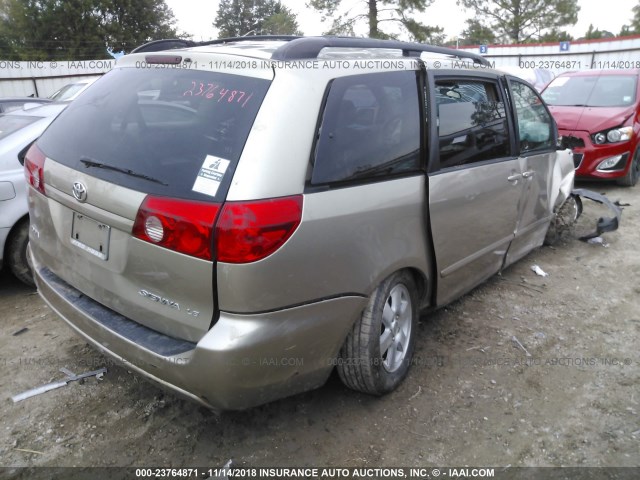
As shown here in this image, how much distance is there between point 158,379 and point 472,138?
7.34ft

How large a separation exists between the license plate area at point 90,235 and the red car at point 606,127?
6.06 metres

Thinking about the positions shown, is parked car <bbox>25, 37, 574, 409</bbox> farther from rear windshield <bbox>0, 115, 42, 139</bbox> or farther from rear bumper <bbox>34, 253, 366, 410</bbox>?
rear windshield <bbox>0, 115, 42, 139</bbox>

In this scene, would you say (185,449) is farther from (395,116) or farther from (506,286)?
(506,286)

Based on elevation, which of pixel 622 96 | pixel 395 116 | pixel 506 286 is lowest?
pixel 506 286

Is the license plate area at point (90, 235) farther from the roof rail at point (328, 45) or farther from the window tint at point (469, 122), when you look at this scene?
the window tint at point (469, 122)

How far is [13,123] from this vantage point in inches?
178

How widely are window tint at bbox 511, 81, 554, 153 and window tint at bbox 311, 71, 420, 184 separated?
1435 millimetres

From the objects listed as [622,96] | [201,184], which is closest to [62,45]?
[622,96]

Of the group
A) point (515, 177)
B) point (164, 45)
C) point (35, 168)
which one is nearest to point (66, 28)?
point (164, 45)

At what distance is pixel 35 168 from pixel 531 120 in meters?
3.49

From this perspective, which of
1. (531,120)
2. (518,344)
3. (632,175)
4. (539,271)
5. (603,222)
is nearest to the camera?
(518,344)

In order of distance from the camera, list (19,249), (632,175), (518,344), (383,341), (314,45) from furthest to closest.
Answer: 1. (632,175)
2. (19,249)
3. (518,344)
4. (383,341)
5. (314,45)

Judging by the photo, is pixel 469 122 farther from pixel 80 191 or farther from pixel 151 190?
pixel 80 191

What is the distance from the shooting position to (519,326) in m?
3.51
